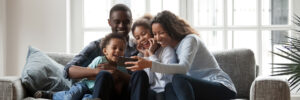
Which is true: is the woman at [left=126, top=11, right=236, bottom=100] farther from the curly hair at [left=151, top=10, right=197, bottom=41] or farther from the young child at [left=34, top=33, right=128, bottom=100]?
the young child at [left=34, top=33, right=128, bottom=100]

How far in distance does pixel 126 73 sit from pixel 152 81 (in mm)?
176

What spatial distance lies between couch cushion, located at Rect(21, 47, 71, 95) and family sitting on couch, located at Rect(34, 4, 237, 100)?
0.37 ft

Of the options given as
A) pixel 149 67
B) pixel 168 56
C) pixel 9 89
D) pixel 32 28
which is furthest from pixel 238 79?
pixel 32 28

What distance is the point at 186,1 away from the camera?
4.79 meters

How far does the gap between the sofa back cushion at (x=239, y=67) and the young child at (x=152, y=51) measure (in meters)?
0.45

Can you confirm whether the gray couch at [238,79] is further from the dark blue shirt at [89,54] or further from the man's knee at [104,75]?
the man's knee at [104,75]

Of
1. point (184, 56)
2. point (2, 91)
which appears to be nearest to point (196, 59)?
point (184, 56)

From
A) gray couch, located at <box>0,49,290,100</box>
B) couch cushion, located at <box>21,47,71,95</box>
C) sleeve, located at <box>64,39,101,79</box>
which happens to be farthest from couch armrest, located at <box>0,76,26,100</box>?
sleeve, located at <box>64,39,101,79</box>

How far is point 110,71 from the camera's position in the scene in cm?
333

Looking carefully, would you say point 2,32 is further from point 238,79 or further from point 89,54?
point 238,79

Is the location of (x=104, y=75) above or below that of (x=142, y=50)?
below

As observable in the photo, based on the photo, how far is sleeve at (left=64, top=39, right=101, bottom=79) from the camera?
3.57 m

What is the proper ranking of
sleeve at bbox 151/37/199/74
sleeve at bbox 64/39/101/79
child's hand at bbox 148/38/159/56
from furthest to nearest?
sleeve at bbox 64/39/101/79
child's hand at bbox 148/38/159/56
sleeve at bbox 151/37/199/74

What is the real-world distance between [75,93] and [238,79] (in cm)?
108
